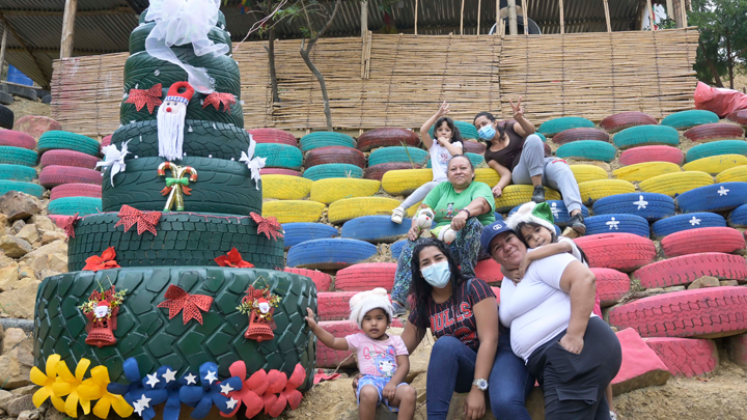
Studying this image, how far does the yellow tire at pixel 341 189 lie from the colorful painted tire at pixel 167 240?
275cm

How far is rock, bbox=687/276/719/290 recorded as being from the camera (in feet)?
11.4

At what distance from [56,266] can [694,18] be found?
13440 millimetres

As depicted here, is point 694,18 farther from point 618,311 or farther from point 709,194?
point 618,311

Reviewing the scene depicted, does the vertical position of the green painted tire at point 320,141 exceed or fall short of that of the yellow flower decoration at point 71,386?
it exceeds it

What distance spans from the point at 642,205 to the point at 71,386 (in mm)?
4362

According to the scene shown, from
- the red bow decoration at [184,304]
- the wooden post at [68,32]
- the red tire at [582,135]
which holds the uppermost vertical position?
the wooden post at [68,32]

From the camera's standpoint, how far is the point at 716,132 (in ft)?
21.7

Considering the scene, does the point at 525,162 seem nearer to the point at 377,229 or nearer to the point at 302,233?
the point at 377,229

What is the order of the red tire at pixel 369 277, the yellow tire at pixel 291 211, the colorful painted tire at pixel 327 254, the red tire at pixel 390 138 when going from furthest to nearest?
the red tire at pixel 390 138, the yellow tire at pixel 291 211, the colorful painted tire at pixel 327 254, the red tire at pixel 369 277

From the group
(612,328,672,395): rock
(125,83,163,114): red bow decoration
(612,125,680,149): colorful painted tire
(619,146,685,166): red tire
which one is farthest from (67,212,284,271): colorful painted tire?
(612,125,680,149): colorful painted tire

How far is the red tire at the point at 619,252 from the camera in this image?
12.9 ft

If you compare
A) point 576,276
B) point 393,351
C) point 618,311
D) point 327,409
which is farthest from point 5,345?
point 618,311

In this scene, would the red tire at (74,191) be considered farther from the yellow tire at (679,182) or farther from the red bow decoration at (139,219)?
the yellow tire at (679,182)

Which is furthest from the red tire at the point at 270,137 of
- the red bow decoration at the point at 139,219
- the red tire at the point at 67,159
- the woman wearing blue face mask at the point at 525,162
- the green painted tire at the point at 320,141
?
the red bow decoration at the point at 139,219
